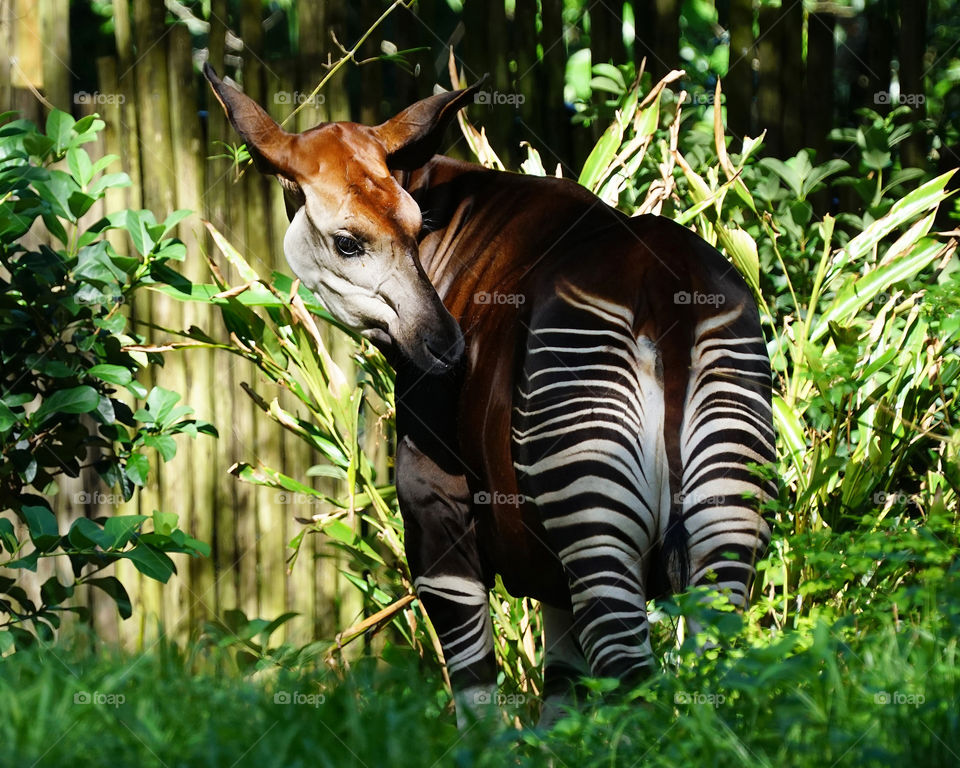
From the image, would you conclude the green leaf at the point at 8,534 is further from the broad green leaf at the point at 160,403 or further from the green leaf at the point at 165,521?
the broad green leaf at the point at 160,403

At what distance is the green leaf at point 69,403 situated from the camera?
3135 millimetres

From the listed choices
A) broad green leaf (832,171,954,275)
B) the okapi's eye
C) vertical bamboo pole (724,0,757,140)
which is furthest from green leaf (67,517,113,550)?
vertical bamboo pole (724,0,757,140)

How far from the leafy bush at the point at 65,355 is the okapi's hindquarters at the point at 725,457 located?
132cm

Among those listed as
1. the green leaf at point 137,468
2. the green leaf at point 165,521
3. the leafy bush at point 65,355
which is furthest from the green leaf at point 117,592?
the green leaf at point 137,468

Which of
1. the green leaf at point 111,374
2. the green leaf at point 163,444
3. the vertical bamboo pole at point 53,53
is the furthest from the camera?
the vertical bamboo pole at point 53,53

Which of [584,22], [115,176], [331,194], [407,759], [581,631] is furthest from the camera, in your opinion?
[584,22]

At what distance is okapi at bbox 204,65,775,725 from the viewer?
7.57 ft

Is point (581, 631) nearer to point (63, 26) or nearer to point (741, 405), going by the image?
point (741, 405)

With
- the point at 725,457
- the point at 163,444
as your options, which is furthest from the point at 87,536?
the point at 725,457

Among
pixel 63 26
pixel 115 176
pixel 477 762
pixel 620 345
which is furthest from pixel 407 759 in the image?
pixel 63 26

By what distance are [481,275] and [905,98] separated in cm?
258

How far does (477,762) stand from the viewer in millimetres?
1927

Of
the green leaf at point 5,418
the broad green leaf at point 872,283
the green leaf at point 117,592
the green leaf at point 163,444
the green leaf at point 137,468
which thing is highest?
the broad green leaf at point 872,283

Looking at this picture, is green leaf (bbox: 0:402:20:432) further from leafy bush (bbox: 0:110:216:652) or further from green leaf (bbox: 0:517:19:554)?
green leaf (bbox: 0:517:19:554)
